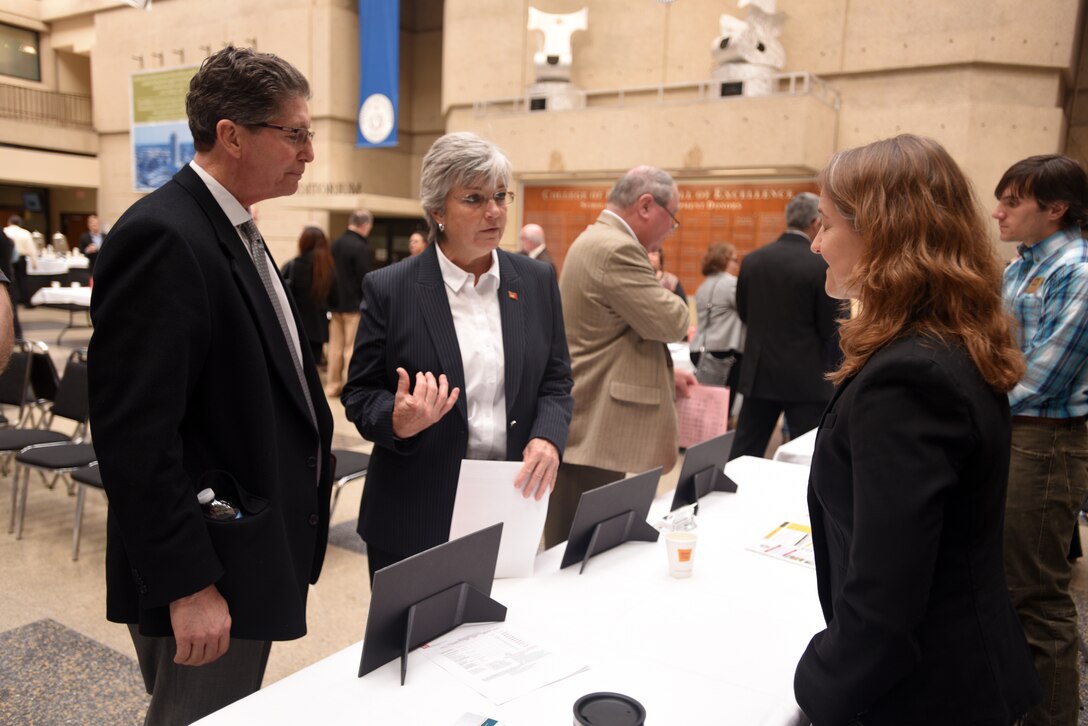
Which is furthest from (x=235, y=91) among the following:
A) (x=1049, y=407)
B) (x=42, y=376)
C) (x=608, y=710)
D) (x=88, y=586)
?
(x=42, y=376)

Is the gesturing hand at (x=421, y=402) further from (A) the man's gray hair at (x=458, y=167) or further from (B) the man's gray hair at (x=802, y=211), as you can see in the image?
(B) the man's gray hair at (x=802, y=211)

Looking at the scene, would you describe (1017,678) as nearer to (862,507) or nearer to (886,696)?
(886,696)

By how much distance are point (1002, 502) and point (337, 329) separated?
675cm

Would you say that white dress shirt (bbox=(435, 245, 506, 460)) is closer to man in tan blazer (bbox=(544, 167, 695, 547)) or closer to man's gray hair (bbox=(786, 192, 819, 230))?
man in tan blazer (bbox=(544, 167, 695, 547))

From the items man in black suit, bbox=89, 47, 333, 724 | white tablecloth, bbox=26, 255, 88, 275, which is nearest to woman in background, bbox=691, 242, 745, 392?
man in black suit, bbox=89, 47, 333, 724

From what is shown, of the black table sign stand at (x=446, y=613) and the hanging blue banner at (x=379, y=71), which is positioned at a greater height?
the hanging blue banner at (x=379, y=71)

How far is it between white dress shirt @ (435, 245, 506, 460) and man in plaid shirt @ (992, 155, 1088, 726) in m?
1.49

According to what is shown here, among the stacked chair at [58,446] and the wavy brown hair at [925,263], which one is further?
the stacked chair at [58,446]

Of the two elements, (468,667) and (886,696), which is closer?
(886,696)

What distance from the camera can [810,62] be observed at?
30.0 ft

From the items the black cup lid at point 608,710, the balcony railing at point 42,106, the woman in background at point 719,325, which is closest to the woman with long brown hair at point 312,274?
the woman in background at point 719,325

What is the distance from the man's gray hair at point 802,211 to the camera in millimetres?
3857

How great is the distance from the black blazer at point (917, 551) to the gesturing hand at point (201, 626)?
0.89 m

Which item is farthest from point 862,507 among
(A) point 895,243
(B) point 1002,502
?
(A) point 895,243
